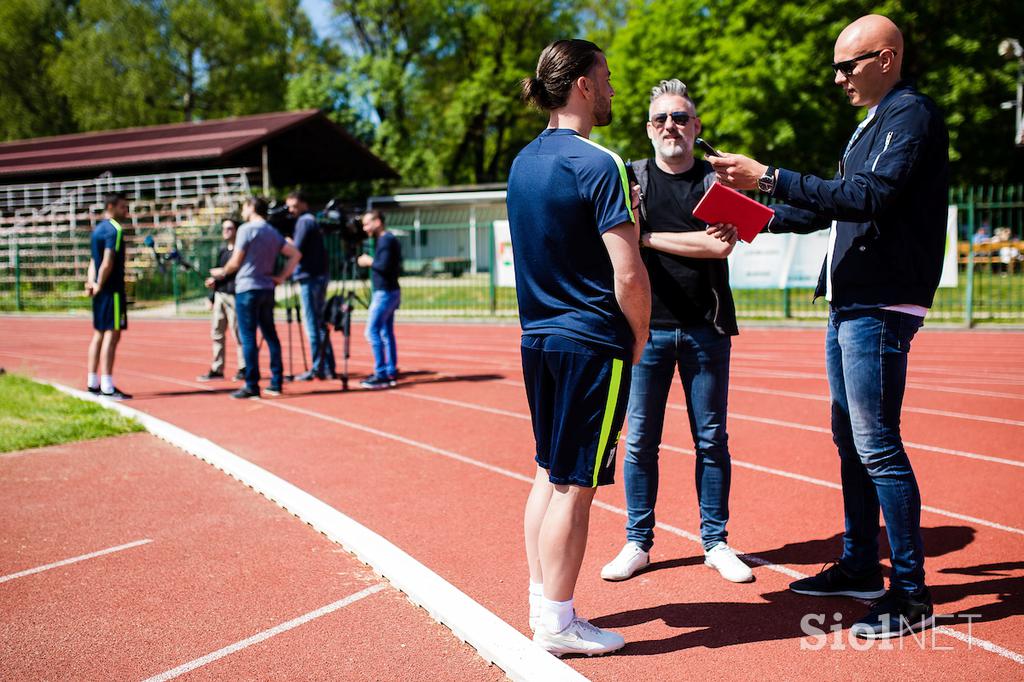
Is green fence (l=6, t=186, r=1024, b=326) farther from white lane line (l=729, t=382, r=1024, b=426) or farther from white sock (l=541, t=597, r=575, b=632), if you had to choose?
white sock (l=541, t=597, r=575, b=632)

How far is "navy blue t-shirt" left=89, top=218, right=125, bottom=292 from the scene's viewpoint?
8586 millimetres

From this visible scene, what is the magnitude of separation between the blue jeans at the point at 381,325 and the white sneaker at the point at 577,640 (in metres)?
6.77

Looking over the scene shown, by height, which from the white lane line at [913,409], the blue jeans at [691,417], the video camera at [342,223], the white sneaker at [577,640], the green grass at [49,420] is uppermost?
the video camera at [342,223]

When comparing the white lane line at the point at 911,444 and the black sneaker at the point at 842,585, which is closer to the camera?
the black sneaker at the point at 842,585

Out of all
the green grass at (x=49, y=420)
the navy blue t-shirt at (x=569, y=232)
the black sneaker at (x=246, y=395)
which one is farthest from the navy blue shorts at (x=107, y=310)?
the navy blue t-shirt at (x=569, y=232)

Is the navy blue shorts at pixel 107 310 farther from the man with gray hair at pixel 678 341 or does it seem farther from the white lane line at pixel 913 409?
the man with gray hair at pixel 678 341

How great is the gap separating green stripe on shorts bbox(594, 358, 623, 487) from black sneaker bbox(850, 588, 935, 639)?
1.23 m

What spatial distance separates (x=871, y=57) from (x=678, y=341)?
142 centimetres

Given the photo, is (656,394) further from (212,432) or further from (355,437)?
(212,432)

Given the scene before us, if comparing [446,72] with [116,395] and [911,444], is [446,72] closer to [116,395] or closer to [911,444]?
[116,395]

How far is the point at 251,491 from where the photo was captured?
521cm

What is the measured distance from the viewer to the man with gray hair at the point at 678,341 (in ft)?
12.7

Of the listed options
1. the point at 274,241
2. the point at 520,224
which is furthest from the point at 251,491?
the point at 274,241

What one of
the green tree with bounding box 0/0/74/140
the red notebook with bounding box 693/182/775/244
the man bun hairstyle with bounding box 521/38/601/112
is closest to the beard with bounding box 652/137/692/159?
the red notebook with bounding box 693/182/775/244
